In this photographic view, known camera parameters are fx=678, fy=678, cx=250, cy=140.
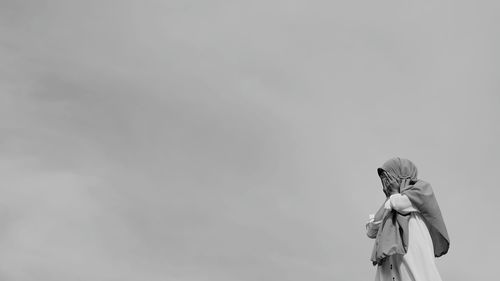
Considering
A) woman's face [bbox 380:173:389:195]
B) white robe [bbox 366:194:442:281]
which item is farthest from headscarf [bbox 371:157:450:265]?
woman's face [bbox 380:173:389:195]

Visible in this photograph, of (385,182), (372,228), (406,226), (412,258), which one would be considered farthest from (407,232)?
(385,182)

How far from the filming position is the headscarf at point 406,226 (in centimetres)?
1456

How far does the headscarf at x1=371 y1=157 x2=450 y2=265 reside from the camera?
1456cm

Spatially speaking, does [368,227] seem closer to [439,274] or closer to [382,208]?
[382,208]

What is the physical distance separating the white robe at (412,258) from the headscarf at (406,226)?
14cm

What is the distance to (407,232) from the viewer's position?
48.3ft

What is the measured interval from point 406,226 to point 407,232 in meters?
0.13

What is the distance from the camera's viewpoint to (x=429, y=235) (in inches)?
588

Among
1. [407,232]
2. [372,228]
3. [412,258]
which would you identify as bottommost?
[412,258]

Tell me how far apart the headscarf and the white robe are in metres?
0.14

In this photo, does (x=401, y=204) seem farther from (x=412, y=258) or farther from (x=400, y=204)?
(x=412, y=258)

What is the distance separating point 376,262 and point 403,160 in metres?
2.52

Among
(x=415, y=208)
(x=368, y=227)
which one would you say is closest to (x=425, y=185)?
(x=415, y=208)

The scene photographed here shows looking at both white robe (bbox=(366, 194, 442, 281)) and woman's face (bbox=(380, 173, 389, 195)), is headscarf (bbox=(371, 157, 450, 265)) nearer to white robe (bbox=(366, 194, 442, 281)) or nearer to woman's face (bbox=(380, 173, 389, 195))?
white robe (bbox=(366, 194, 442, 281))
